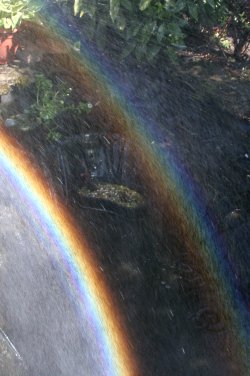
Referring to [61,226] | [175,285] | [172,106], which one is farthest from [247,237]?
[172,106]

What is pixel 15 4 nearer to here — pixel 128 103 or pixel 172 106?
pixel 128 103

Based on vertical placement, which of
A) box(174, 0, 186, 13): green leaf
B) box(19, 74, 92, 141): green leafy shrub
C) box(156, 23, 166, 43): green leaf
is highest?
box(174, 0, 186, 13): green leaf

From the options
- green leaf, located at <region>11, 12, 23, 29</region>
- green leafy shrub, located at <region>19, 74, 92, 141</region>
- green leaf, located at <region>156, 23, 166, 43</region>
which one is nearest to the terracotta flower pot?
green leaf, located at <region>11, 12, 23, 29</region>

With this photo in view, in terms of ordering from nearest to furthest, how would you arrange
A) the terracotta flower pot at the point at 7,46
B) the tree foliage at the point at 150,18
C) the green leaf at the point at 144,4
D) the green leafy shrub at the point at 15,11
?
1. the green leaf at the point at 144,4
2. the tree foliage at the point at 150,18
3. the green leafy shrub at the point at 15,11
4. the terracotta flower pot at the point at 7,46

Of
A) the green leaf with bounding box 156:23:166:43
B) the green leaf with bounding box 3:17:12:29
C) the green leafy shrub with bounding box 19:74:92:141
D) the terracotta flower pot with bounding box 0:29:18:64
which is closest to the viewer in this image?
the green leaf with bounding box 156:23:166:43

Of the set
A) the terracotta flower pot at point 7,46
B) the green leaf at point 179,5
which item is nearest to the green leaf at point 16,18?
the terracotta flower pot at point 7,46

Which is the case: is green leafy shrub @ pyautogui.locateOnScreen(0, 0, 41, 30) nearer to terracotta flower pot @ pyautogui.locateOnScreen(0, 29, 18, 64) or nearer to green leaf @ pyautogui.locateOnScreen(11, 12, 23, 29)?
green leaf @ pyautogui.locateOnScreen(11, 12, 23, 29)

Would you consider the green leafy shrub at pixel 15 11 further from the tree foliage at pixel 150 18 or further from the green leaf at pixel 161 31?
the green leaf at pixel 161 31

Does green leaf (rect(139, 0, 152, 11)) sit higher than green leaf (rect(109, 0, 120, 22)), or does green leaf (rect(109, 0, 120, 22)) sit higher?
green leaf (rect(139, 0, 152, 11))

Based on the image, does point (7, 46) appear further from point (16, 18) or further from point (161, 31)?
point (161, 31)
